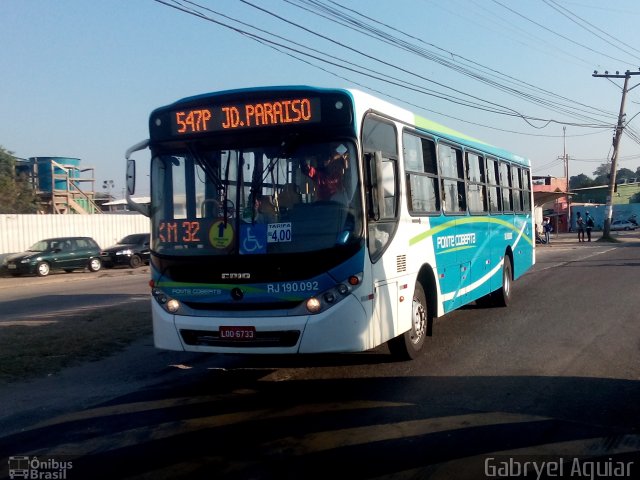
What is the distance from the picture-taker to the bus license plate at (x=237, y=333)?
24.1ft

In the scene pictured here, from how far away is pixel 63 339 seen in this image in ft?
35.4

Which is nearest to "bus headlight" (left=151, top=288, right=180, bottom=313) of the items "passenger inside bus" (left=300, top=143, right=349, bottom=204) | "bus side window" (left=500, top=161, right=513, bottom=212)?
"passenger inside bus" (left=300, top=143, right=349, bottom=204)

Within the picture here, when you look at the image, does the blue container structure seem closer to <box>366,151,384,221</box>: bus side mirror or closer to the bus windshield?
the bus windshield

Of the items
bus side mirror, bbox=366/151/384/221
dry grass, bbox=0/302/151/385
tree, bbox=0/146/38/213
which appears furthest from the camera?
tree, bbox=0/146/38/213

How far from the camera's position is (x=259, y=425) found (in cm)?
640

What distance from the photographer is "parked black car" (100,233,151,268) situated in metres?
30.9

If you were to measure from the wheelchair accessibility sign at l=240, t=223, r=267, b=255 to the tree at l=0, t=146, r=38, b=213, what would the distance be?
3390cm

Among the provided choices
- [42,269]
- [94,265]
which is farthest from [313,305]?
[94,265]

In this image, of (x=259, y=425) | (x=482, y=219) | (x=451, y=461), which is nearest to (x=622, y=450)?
(x=451, y=461)

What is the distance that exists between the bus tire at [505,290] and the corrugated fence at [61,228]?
21325 millimetres

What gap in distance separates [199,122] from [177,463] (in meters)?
3.83

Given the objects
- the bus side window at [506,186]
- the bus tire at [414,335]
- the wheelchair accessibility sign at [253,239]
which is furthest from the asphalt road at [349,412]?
the bus side window at [506,186]

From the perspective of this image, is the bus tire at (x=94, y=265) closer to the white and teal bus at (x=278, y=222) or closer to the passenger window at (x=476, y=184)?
the passenger window at (x=476, y=184)

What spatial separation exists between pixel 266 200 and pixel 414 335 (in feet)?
9.22
